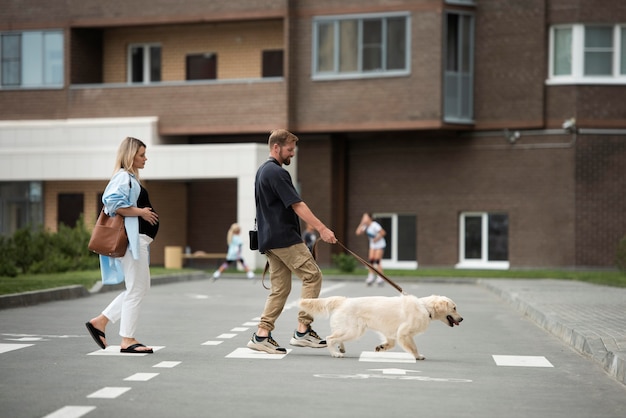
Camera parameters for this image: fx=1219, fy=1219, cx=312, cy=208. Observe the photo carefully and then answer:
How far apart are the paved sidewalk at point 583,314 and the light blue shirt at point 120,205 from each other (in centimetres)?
469

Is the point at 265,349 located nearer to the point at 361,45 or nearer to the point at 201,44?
the point at 361,45

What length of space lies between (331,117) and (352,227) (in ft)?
14.4

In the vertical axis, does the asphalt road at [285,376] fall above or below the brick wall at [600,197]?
below

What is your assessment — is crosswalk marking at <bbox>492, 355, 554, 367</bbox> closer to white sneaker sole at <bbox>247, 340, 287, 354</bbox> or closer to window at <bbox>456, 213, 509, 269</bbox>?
white sneaker sole at <bbox>247, 340, 287, 354</bbox>

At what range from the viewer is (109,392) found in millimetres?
8977

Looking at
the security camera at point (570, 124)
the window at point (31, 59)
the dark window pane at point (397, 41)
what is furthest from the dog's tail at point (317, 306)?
the window at point (31, 59)

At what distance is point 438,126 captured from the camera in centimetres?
3850

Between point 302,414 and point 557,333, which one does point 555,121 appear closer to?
point 557,333

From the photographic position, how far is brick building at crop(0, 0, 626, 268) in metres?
38.7

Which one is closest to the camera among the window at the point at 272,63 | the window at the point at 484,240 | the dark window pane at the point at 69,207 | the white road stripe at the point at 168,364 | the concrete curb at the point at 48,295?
the white road stripe at the point at 168,364

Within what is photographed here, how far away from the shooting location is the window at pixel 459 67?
39.0m

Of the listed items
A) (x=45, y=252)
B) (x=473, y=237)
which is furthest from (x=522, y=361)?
(x=473, y=237)

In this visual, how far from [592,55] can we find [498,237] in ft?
21.6

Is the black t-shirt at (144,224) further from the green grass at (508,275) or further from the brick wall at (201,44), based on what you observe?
the brick wall at (201,44)
